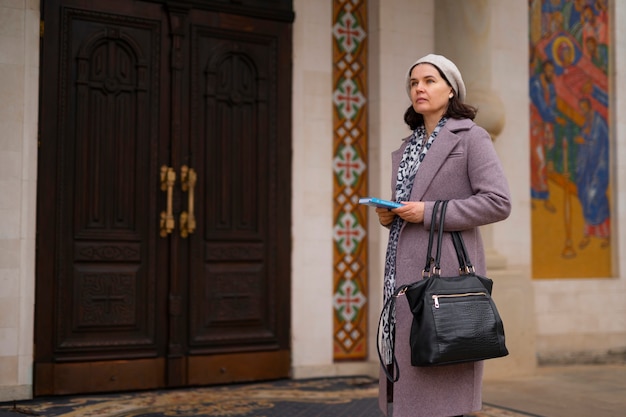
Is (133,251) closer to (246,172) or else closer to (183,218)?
(183,218)

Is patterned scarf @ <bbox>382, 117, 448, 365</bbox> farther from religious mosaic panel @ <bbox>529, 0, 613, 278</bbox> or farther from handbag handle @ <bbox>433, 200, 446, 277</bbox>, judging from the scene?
religious mosaic panel @ <bbox>529, 0, 613, 278</bbox>

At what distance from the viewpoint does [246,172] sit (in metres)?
6.51

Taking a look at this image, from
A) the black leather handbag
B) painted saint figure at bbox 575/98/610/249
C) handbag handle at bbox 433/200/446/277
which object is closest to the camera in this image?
the black leather handbag

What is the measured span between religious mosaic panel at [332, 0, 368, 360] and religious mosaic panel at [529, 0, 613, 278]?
1828 millimetres

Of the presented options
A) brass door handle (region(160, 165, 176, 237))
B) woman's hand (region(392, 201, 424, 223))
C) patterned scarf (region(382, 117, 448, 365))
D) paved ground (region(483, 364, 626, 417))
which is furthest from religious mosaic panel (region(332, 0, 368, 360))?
woman's hand (region(392, 201, 424, 223))

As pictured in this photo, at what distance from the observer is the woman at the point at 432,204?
294 cm

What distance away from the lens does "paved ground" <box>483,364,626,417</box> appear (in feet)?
18.1

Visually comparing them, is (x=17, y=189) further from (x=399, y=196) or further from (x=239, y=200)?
(x=399, y=196)

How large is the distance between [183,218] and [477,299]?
3669mm

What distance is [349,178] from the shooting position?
6.93 m

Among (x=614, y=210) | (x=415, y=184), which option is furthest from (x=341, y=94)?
(x=415, y=184)

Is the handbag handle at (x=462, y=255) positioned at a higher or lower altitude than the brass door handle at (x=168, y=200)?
lower

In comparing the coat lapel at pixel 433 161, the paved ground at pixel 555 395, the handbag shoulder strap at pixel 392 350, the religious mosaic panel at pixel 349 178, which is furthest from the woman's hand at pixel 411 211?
the religious mosaic panel at pixel 349 178

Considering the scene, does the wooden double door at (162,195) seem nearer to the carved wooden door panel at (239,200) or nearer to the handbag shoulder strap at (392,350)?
the carved wooden door panel at (239,200)
